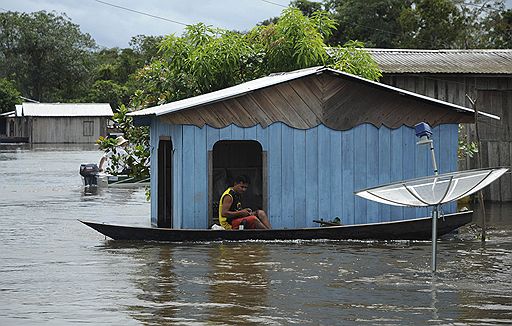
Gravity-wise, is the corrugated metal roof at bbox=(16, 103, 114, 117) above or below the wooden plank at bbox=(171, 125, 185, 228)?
above

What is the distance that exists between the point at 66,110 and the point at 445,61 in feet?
204

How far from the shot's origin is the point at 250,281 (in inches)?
558

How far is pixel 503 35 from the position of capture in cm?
4900

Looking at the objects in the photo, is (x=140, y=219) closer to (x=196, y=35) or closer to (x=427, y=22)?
(x=196, y=35)

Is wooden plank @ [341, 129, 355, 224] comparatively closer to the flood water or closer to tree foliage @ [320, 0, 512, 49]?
the flood water

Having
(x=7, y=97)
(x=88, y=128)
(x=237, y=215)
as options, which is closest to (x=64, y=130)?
(x=88, y=128)

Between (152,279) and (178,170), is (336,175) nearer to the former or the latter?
(178,170)

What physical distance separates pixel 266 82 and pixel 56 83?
89.1 m

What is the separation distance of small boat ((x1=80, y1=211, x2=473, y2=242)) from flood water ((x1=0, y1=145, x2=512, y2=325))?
16cm

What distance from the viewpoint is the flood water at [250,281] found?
11.6m

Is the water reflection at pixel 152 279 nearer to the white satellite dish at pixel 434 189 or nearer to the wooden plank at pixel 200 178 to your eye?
the wooden plank at pixel 200 178

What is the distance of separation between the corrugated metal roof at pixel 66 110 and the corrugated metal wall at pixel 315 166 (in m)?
66.9

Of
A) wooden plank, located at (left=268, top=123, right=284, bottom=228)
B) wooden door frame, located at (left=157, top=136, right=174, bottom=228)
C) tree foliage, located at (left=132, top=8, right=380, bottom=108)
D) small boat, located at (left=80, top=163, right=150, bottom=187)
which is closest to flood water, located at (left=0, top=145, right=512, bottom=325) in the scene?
wooden plank, located at (left=268, top=123, right=284, bottom=228)

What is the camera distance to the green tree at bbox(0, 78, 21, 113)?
94.9m
